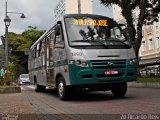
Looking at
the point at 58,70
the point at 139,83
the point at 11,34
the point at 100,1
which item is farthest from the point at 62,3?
the point at 58,70

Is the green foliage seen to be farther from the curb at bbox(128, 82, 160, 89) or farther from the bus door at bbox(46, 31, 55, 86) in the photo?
the bus door at bbox(46, 31, 55, 86)

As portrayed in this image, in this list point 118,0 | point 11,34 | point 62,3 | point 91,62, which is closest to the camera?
point 91,62

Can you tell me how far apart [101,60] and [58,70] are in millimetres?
1897

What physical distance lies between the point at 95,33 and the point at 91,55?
1060mm

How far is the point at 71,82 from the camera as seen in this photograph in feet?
38.3

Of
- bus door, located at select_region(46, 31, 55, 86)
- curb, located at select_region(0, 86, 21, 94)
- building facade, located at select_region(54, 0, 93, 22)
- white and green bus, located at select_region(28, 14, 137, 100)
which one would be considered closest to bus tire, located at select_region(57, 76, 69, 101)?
white and green bus, located at select_region(28, 14, 137, 100)

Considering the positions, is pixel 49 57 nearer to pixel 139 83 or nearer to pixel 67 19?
pixel 67 19

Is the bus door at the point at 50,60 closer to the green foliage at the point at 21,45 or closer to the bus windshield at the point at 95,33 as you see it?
the bus windshield at the point at 95,33

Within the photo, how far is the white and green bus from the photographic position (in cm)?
1163

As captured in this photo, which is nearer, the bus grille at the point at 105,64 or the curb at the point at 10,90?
the bus grille at the point at 105,64

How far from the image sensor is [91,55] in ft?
38.2

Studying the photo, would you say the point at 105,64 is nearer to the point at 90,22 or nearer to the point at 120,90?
the point at 90,22

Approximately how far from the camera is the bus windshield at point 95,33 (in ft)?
39.2

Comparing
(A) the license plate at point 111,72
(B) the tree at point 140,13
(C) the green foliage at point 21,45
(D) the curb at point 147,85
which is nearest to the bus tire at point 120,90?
(A) the license plate at point 111,72
